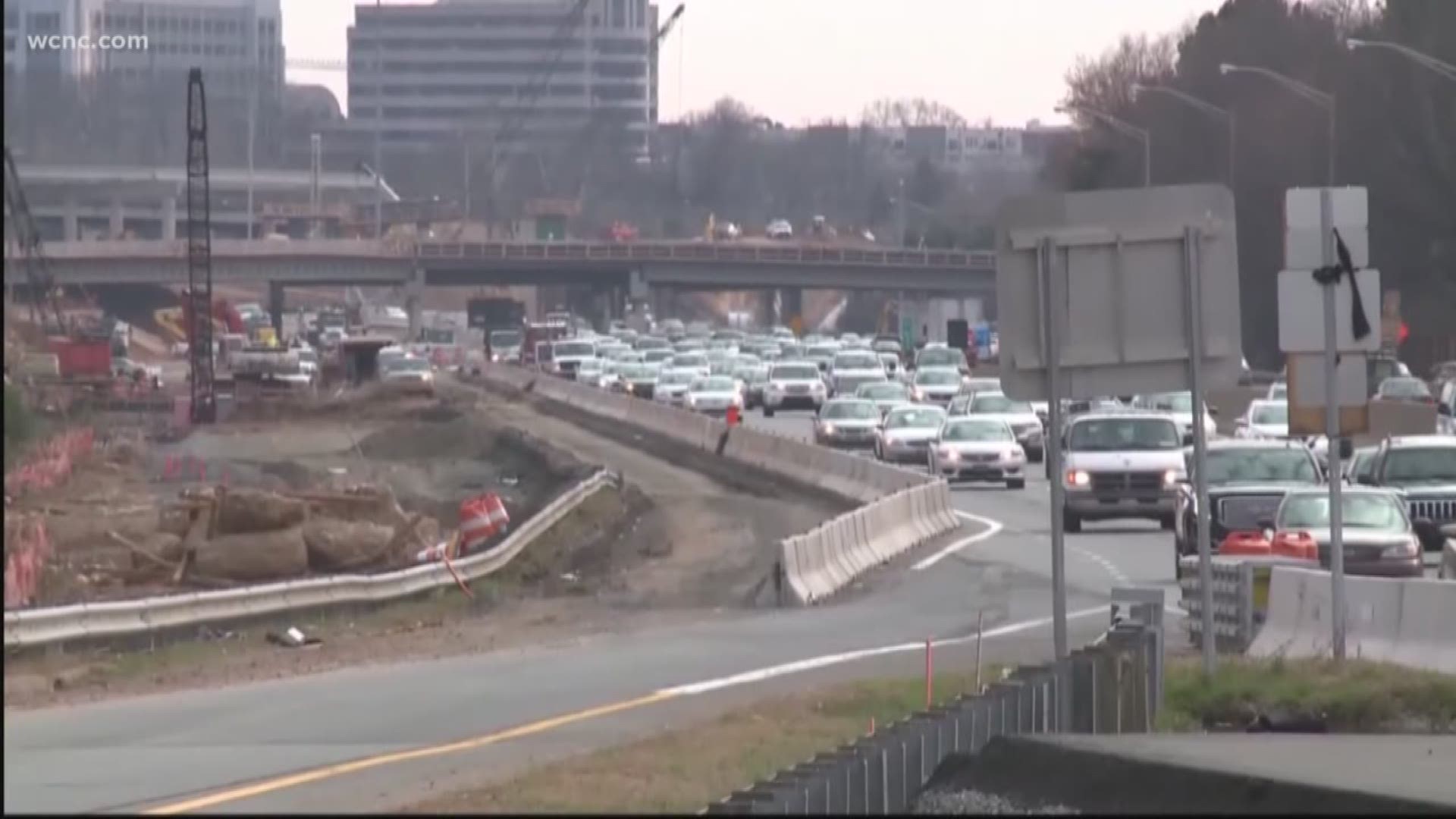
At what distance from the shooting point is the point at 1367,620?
1942 centimetres

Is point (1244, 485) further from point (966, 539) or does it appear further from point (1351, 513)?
point (966, 539)

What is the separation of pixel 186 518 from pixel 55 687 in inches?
576

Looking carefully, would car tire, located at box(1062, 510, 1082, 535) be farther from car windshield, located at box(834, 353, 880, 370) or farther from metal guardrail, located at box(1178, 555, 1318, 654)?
car windshield, located at box(834, 353, 880, 370)

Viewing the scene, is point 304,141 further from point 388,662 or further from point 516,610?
point 516,610

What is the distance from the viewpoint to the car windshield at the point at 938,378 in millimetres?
70250

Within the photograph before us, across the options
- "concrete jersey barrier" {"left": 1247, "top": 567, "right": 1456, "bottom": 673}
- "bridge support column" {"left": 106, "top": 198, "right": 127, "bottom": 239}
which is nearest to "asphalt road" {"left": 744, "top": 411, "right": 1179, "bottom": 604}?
"concrete jersey barrier" {"left": 1247, "top": 567, "right": 1456, "bottom": 673}

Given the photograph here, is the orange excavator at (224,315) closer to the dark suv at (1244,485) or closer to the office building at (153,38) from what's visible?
the office building at (153,38)

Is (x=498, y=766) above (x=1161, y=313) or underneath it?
underneath

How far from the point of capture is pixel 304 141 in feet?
17.2

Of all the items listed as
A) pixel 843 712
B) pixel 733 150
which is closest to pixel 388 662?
pixel 843 712

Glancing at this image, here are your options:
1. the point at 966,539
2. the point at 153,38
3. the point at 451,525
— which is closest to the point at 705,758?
the point at 153,38

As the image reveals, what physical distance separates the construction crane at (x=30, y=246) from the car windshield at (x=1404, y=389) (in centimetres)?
5223

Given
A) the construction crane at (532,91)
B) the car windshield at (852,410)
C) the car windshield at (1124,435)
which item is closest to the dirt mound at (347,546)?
the car windshield at (1124,435)

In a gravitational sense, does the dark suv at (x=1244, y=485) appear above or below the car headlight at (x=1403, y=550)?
above
